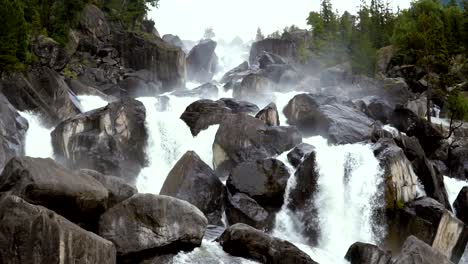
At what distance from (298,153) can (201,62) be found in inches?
2129

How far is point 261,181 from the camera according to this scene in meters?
31.4

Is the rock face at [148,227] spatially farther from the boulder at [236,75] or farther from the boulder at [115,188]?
the boulder at [236,75]

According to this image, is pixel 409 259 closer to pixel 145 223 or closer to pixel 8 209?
pixel 145 223

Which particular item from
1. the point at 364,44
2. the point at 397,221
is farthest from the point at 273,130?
the point at 364,44

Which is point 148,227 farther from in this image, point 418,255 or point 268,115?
point 268,115

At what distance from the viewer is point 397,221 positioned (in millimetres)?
30375

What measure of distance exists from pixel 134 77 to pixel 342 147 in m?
34.5

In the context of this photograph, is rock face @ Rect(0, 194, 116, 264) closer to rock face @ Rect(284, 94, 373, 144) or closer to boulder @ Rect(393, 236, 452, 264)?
boulder @ Rect(393, 236, 452, 264)

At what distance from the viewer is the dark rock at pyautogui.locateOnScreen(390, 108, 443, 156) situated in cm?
4488

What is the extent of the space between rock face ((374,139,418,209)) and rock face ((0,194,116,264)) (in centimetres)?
2105

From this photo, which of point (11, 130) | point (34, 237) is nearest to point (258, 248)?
point (34, 237)

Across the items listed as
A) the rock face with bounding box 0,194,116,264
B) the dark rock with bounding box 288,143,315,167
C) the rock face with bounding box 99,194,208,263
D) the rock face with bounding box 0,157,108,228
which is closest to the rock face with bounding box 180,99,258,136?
the dark rock with bounding box 288,143,315,167

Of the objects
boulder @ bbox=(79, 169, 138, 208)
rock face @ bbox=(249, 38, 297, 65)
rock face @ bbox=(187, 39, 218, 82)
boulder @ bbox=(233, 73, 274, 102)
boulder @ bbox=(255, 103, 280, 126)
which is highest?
rock face @ bbox=(249, 38, 297, 65)

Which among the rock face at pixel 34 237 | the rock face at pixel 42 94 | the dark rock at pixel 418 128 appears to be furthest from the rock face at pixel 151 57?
the rock face at pixel 34 237
